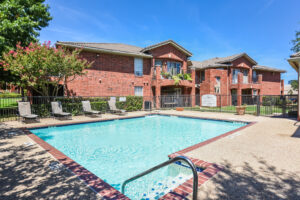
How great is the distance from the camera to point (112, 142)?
781cm

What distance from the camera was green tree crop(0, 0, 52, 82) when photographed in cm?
1212

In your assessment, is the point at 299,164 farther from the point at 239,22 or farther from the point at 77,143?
the point at 239,22

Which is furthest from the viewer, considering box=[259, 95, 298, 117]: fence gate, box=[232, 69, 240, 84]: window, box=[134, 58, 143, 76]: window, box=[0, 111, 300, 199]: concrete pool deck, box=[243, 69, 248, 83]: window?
box=[243, 69, 248, 83]: window

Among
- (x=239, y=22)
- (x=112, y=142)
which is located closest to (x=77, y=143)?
(x=112, y=142)

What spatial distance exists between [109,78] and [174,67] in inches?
366

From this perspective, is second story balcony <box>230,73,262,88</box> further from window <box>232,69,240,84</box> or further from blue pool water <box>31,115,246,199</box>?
blue pool water <box>31,115,246,199</box>

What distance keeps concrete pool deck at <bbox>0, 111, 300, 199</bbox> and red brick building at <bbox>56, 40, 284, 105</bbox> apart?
11998 mm

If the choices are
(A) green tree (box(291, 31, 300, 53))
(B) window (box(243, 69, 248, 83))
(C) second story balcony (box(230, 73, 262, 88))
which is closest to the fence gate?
(C) second story balcony (box(230, 73, 262, 88))

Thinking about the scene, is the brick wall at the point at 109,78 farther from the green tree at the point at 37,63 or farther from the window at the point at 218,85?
the window at the point at 218,85

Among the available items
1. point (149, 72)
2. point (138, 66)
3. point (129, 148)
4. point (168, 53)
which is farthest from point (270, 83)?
point (129, 148)

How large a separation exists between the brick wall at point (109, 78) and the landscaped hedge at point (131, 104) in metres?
1.97

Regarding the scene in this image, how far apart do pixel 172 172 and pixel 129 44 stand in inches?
912

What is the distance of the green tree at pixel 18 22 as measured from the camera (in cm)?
1212

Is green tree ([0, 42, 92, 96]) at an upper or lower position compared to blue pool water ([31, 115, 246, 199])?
upper
